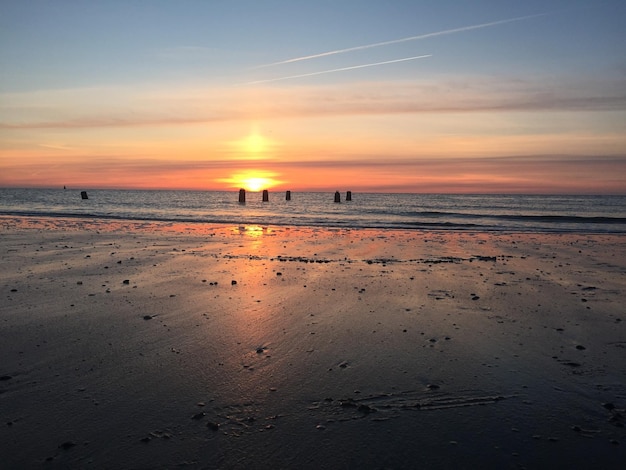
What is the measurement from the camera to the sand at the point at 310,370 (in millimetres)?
3594

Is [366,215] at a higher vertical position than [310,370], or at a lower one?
lower

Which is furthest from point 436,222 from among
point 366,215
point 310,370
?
point 310,370

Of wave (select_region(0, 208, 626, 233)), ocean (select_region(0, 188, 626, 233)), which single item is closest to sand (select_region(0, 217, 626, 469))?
wave (select_region(0, 208, 626, 233))

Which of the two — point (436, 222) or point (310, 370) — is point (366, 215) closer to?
point (436, 222)

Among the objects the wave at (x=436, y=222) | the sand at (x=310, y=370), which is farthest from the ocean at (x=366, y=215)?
the sand at (x=310, y=370)

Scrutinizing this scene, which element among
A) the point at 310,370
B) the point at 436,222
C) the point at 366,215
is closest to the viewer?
the point at 310,370

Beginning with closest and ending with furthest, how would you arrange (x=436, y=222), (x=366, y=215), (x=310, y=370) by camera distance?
1. (x=310, y=370)
2. (x=436, y=222)
3. (x=366, y=215)

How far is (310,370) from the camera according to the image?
202 inches

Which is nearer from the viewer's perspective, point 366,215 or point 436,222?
point 436,222

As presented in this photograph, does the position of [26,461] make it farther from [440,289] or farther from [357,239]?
[357,239]

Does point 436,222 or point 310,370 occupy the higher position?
point 310,370

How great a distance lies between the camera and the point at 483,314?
25.0ft

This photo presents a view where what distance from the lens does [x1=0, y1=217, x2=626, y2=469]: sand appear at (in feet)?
11.8

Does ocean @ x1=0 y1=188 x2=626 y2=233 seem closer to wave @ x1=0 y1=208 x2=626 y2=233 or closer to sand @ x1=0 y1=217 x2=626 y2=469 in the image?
wave @ x1=0 y1=208 x2=626 y2=233
